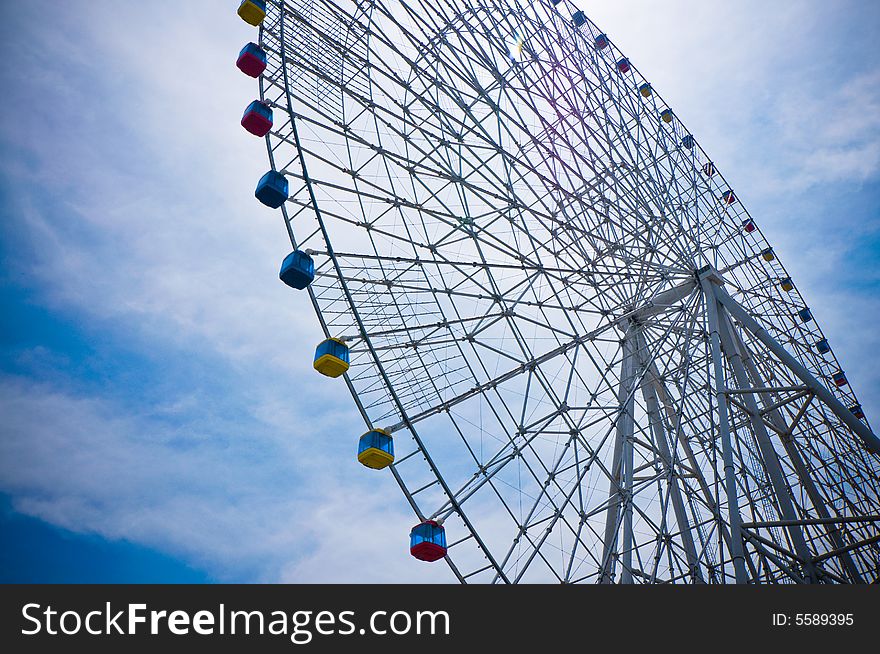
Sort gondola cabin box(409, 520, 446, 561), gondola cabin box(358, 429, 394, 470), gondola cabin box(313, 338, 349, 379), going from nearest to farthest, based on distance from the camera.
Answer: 1. gondola cabin box(409, 520, 446, 561)
2. gondola cabin box(358, 429, 394, 470)
3. gondola cabin box(313, 338, 349, 379)

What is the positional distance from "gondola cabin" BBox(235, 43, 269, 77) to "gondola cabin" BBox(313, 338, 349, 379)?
6328mm

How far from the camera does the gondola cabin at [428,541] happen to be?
51.0 feet

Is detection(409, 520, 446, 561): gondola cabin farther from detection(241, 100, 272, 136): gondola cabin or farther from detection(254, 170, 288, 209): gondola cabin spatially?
detection(241, 100, 272, 136): gondola cabin

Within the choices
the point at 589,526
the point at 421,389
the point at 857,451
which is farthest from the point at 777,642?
the point at 857,451

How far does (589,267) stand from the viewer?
71.6ft

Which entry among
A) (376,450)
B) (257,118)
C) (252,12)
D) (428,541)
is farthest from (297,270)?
(428,541)

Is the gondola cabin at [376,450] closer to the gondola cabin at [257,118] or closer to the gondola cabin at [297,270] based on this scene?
the gondola cabin at [297,270]

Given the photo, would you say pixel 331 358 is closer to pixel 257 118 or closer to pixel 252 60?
pixel 257 118

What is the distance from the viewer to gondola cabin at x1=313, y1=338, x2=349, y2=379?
16609mm

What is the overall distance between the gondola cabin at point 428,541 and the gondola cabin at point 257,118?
9567 mm

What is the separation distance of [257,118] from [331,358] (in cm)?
570

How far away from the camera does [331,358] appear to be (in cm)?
1661

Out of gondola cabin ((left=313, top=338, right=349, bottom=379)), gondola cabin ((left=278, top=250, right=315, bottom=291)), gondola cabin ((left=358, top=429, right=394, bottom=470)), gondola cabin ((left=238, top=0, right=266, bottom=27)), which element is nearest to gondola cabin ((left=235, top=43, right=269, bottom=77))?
gondola cabin ((left=238, top=0, right=266, bottom=27))

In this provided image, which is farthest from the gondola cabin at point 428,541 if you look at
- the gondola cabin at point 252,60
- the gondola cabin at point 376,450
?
the gondola cabin at point 252,60
